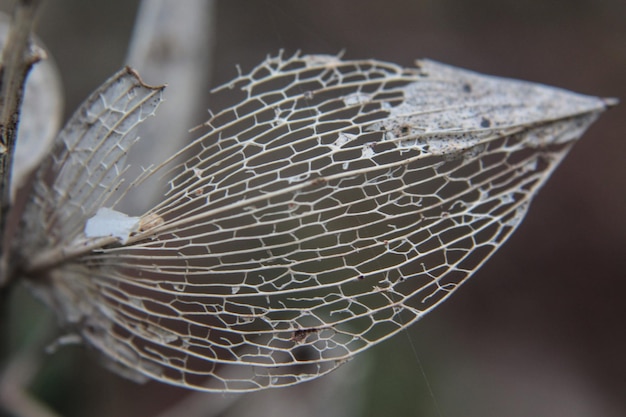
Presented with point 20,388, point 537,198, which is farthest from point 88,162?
point 537,198

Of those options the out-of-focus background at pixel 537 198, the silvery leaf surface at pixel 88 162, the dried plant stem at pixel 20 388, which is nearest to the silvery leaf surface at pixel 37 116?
the silvery leaf surface at pixel 88 162

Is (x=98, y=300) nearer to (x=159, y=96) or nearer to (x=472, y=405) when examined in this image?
(x=159, y=96)

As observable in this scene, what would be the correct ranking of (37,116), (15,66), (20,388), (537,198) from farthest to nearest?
(537,198), (20,388), (37,116), (15,66)

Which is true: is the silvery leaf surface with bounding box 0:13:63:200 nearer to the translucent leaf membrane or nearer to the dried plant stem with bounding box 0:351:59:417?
the translucent leaf membrane

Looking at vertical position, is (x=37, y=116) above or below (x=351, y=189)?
above

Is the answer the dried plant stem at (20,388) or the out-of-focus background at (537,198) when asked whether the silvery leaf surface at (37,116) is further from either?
the out-of-focus background at (537,198)

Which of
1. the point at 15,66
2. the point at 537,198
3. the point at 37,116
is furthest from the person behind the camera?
the point at 537,198

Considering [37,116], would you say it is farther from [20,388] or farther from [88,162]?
[20,388]

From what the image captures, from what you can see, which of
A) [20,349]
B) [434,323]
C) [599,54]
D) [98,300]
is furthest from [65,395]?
[599,54]
